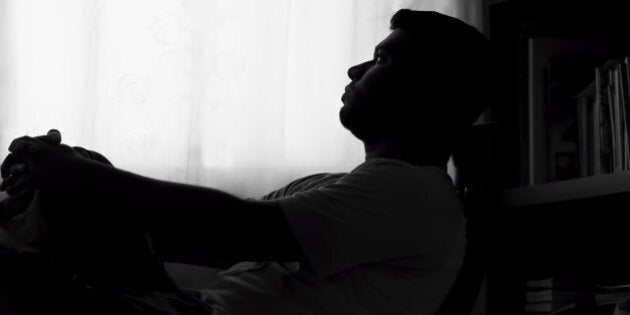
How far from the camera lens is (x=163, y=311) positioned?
920 mm

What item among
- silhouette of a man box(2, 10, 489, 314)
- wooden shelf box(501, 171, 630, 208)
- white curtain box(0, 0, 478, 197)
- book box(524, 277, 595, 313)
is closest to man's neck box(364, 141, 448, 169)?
silhouette of a man box(2, 10, 489, 314)

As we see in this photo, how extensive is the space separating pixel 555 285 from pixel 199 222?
0.90 metres

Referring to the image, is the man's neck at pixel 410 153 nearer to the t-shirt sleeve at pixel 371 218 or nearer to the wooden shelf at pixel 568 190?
the t-shirt sleeve at pixel 371 218

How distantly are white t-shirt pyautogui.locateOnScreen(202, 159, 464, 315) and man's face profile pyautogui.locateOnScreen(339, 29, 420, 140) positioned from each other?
4.8 inches

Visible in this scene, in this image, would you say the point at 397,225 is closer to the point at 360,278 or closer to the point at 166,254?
the point at 360,278

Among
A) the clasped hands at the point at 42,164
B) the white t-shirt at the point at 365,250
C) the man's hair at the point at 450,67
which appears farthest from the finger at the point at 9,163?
the man's hair at the point at 450,67

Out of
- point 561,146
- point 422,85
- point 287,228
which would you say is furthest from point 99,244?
point 561,146

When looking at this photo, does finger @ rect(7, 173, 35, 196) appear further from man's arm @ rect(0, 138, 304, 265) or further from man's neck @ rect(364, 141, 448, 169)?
man's neck @ rect(364, 141, 448, 169)

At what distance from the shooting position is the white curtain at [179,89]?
1.83 metres

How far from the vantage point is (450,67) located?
121cm

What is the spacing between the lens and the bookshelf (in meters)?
1.55

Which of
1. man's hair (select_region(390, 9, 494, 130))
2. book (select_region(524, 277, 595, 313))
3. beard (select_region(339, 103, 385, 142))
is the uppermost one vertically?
man's hair (select_region(390, 9, 494, 130))

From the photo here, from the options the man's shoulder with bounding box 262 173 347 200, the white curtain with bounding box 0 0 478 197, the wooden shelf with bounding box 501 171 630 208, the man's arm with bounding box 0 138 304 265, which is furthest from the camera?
the white curtain with bounding box 0 0 478 197

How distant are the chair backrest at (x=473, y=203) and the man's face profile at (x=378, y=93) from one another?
0.13 meters
